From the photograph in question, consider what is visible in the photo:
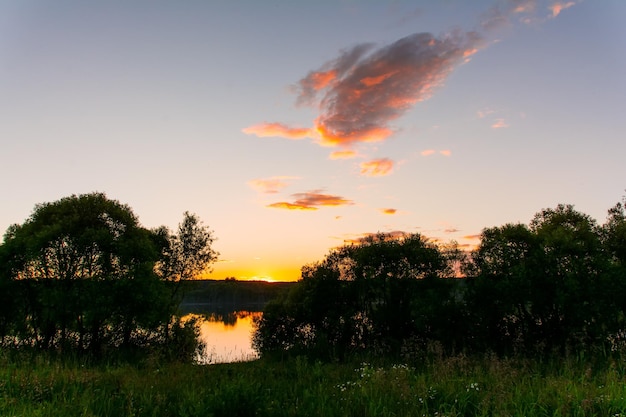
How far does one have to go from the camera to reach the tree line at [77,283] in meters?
18.6

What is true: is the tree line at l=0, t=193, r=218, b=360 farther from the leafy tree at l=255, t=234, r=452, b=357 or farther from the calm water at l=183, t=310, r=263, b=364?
the leafy tree at l=255, t=234, r=452, b=357

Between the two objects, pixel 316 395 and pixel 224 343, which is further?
pixel 224 343

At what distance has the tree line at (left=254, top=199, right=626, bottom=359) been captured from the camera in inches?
671

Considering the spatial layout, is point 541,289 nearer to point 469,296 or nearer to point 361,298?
point 469,296

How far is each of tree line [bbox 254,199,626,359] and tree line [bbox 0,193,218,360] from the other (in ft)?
21.3

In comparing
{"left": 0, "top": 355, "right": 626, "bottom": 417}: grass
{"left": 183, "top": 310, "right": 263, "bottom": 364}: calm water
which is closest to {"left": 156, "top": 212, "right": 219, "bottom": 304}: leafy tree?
{"left": 183, "top": 310, "right": 263, "bottom": 364}: calm water

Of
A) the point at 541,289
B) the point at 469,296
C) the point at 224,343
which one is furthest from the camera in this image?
the point at 224,343

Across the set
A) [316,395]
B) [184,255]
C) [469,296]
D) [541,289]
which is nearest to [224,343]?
[184,255]

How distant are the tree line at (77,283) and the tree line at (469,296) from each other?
6484 mm

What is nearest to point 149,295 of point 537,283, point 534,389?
point 534,389

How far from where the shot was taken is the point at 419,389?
9641mm

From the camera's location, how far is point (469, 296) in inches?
739

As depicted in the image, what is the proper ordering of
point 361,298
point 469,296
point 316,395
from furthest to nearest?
point 361,298 → point 469,296 → point 316,395

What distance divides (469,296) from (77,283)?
1825 centimetres
